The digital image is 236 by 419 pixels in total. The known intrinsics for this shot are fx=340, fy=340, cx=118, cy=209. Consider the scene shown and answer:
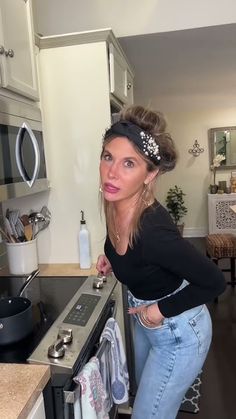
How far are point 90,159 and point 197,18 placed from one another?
984 millimetres

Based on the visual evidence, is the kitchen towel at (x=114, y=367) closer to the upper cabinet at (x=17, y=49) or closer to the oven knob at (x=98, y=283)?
the oven knob at (x=98, y=283)

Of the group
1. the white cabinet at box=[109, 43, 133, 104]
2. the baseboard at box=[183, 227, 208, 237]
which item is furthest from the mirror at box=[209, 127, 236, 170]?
the white cabinet at box=[109, 43, 133, 104]

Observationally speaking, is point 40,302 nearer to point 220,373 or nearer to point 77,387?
point 77,387

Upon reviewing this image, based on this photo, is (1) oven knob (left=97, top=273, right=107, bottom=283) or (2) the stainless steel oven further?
(1) oven knob (left=97, top=273, right=107, bottom=283)

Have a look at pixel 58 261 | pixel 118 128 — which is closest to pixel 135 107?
pixel 118 128

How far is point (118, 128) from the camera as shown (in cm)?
109

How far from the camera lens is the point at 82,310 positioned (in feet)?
4.19

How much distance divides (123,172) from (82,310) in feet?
1.84

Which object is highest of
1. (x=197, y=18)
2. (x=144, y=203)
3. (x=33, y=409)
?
(x=197, y=18)

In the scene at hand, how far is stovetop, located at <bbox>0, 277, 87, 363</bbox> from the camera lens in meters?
1.04

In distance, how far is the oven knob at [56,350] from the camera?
985 mm

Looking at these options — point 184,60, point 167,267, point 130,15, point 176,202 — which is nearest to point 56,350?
point 167,267

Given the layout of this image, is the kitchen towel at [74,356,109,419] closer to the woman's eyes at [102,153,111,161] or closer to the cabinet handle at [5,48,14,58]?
the woman's eyes at [102,153,111,161]

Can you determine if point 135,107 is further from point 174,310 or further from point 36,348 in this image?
point 36,348
